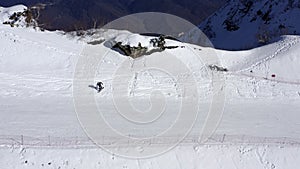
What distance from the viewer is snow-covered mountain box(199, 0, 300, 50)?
48.5 metres

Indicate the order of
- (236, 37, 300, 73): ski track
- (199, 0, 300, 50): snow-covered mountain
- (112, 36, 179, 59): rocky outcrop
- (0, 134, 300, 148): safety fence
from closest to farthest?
(0, 134, 300, 148): safety fence → (112, 36, 179, 59): rocky outcrop → (236, 37, 300, 73): ski track → (199, 0, 300, 50): snow-covered mountain

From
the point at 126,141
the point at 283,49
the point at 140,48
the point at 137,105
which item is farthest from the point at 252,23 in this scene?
the point at 126,141

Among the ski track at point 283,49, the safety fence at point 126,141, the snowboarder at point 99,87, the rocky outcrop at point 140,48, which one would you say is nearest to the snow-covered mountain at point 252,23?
the ski track at point 283,49

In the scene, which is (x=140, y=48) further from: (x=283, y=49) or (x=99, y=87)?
(x=283, y=49)

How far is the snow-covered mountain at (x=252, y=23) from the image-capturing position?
4847cm

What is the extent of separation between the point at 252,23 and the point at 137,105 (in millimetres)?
36435

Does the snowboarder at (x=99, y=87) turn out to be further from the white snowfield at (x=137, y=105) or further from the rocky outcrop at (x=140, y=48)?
the rocky outcrop at (x=140, y=48)

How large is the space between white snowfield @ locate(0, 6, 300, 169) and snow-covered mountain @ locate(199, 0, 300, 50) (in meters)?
9.42

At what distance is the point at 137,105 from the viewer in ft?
84.1

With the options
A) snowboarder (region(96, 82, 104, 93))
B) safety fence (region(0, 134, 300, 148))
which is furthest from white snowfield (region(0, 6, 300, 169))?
snowboarder (region(96, 82, 104, 93))

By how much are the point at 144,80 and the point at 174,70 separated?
164 inches

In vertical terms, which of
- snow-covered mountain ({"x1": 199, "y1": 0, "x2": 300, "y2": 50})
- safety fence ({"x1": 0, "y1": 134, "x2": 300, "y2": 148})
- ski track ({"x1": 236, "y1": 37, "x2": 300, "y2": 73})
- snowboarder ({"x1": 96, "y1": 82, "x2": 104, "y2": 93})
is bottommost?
safety fence ({"x1": 0, "y1": 134, "x2": 300, "y2": 148})

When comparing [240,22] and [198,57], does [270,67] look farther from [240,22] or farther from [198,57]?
[240,22]

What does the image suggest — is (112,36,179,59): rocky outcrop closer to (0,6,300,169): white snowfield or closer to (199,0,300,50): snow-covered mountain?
(0,6,300,169): white snowfield
